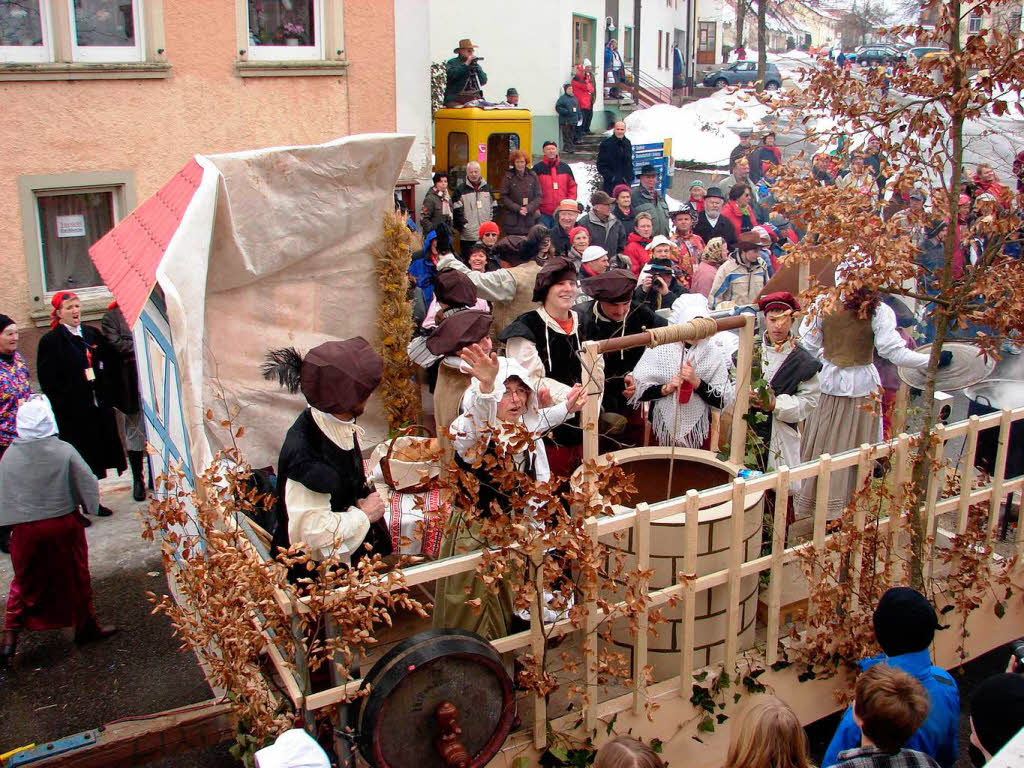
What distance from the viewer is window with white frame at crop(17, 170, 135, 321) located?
9.95m

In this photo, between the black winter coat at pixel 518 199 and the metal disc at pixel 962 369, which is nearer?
the metal disc at pixel 962 369

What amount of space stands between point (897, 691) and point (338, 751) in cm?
194

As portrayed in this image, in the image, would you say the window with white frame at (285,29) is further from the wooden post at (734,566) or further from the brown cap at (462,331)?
the wooden post at (734,566)

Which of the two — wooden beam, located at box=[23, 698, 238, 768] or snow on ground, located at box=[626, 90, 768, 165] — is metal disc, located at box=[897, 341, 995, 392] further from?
snow on ground, located at box=[626, 90, 768, 165]

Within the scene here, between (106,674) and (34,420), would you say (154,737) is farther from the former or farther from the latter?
(34,420)

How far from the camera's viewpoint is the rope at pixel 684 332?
Answer: 452cm

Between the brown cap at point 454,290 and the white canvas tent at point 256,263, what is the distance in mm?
555

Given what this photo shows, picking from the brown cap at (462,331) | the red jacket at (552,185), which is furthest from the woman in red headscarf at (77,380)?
the red jacket at (552,185)

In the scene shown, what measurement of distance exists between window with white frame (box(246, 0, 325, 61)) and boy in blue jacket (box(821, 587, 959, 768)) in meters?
9.68

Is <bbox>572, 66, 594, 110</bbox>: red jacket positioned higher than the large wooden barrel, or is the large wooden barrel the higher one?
<bbox>572, 66, 594, 110</bbox>: red jacket

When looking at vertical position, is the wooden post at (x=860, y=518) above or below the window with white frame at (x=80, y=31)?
below

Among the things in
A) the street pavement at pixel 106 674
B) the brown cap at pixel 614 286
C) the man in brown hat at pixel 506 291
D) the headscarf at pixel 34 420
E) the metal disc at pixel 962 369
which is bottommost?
the street pavement at pixel 106 674

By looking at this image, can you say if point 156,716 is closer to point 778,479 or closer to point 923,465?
point 778,479

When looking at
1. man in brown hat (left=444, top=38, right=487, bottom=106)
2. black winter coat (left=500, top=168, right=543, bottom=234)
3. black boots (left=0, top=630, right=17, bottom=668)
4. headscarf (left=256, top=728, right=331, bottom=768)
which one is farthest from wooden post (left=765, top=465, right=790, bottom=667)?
man in brown hat (left=444, top=38, right=487, bottom=106)
